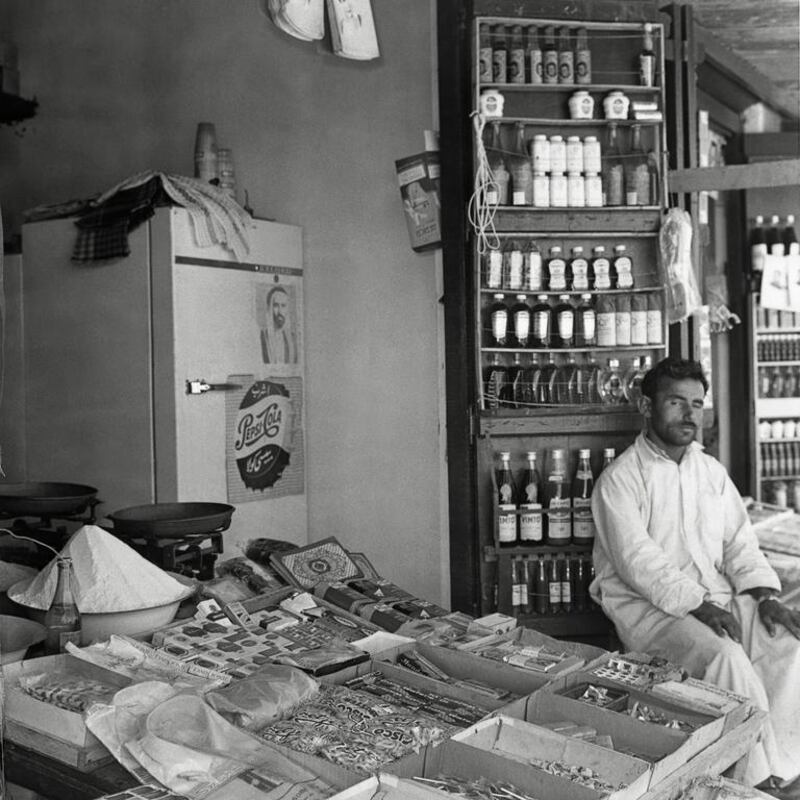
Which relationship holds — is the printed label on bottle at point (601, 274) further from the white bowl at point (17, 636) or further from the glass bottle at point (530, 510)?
the white bowl at point (17, 636)

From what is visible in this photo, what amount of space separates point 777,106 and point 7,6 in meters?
5.19

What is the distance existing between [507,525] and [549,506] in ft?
0.70

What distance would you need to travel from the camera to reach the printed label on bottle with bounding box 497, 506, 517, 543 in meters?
4.72

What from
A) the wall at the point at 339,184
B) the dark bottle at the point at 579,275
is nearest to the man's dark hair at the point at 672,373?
the dark bottle at the point at 579,275

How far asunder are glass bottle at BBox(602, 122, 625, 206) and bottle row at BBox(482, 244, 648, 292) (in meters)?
0.23

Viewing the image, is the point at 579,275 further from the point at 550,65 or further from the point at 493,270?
the point at 550,65

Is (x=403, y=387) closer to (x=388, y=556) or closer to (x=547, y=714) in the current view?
(x=388, y=556)

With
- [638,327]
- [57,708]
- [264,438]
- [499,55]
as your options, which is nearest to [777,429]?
[638,327]

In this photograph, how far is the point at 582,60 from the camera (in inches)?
186

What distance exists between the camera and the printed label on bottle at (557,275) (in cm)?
473

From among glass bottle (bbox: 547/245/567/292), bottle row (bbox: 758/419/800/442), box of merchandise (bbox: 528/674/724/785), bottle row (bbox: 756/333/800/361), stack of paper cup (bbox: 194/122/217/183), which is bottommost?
box of merchandise (bbox: 528/674/724/785)

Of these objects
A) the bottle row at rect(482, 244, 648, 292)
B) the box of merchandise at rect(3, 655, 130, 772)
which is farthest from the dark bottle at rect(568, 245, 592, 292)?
the box of merchandise at rect(3, 655, 130, 772)

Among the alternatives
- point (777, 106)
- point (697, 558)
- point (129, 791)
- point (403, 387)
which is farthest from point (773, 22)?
point (129, 791)

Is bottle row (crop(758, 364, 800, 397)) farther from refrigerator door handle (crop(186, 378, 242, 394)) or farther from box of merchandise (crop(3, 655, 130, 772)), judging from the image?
box of merchandise (crop(3, 655, 130, 772))
